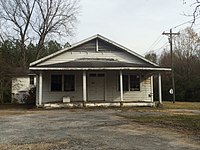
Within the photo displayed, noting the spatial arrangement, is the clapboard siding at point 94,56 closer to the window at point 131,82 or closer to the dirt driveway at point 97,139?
the window at point 131,82

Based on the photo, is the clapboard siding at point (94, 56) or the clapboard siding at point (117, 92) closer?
the clapboard siding at point (94, 56)

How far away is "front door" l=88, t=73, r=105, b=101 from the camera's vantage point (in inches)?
898

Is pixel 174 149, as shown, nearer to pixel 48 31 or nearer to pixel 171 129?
pixel 171 129

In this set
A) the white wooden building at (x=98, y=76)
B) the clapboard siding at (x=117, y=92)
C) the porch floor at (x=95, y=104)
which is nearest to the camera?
the porch floor at (x=95, y=104)

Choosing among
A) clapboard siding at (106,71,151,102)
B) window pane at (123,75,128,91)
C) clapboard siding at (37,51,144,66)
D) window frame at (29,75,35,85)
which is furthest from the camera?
window frame at (29,75,35,85)

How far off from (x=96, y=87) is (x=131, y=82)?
110 inches

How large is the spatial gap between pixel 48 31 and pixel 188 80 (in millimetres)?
20689

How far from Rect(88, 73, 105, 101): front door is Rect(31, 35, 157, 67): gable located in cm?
156

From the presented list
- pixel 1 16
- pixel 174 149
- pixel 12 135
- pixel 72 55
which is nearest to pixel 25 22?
pixel 1 16

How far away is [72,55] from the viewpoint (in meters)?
→ 22.8

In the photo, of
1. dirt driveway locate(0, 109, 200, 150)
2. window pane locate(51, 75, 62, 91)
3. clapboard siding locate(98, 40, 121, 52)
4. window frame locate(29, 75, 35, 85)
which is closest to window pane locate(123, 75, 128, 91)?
clapboard siding locate(98, 40, 121, 52)

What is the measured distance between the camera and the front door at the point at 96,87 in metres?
22.8

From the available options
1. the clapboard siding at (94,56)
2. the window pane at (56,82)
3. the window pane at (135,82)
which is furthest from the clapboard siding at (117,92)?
the window pane at (56,82)

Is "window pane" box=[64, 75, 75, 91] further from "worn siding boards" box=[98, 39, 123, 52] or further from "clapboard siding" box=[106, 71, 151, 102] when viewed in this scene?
"worn siding boards" box=[98, 39, 123, 52]
